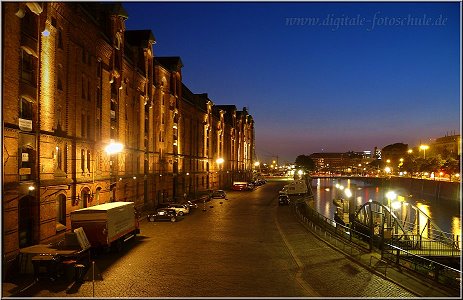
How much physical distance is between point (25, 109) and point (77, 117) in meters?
7.37

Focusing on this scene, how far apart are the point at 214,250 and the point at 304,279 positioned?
26.7 ft

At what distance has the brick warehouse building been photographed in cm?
2276

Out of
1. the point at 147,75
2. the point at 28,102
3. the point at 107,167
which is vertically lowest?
the point at 107,167

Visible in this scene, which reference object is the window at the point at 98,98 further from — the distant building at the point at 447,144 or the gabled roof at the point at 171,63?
the distant building at the point at 447,144

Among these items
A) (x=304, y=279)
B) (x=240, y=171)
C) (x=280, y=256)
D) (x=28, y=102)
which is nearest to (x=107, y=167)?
(x=28, y=102)

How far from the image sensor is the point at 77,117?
31844 millimetres

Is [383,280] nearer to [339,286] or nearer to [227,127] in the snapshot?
[339,286]

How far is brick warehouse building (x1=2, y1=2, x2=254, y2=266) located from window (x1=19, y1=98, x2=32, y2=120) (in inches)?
2.2

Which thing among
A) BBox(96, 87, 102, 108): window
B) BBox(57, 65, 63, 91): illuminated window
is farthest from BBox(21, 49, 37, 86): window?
BBox(96, 87, 102, 108): window

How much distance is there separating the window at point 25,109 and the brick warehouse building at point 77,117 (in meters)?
0.06

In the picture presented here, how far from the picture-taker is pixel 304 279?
2012 centimetres

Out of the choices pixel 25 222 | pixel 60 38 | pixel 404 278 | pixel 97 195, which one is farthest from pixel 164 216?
pixel 404 278

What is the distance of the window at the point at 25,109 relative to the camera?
24.0m

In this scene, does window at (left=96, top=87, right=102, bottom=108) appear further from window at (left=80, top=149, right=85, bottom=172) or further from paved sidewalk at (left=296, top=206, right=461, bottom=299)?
paved sidewalk at (left=296, top=206, right=461, bottom=299)
